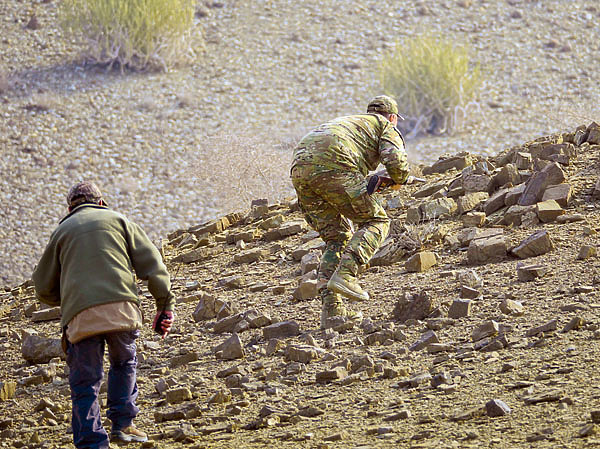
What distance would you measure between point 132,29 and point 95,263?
58.7 feet

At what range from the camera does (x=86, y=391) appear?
432cm

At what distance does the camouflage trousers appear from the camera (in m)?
5.98

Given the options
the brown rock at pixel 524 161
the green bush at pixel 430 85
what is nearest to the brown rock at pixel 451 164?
the brown rock at pixel 524 161

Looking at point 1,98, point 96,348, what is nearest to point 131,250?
point 96,348

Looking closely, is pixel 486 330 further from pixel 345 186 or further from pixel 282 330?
Result: pixel 282 330

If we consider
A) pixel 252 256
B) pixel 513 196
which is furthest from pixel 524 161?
pixel 252 256

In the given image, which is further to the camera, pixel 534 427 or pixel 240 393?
pixel 240 393

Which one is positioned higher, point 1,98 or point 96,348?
point 96,348

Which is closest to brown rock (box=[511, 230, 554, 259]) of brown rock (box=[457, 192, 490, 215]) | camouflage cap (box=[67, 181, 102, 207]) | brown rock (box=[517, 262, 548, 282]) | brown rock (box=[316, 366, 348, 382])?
brown rock (box=[517, 262, 548, 282])

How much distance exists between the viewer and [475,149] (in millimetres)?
19375

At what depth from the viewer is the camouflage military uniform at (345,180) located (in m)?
5.97

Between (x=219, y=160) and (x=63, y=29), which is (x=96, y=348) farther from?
(x=63, y=29)

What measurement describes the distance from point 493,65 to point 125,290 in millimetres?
20918

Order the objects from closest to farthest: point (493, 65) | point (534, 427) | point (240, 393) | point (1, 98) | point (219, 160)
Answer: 1. point (534, 427)
2. point (240, 393)
3. point (219, 160)
4. point (1, 98)
5. point (493, 65)
